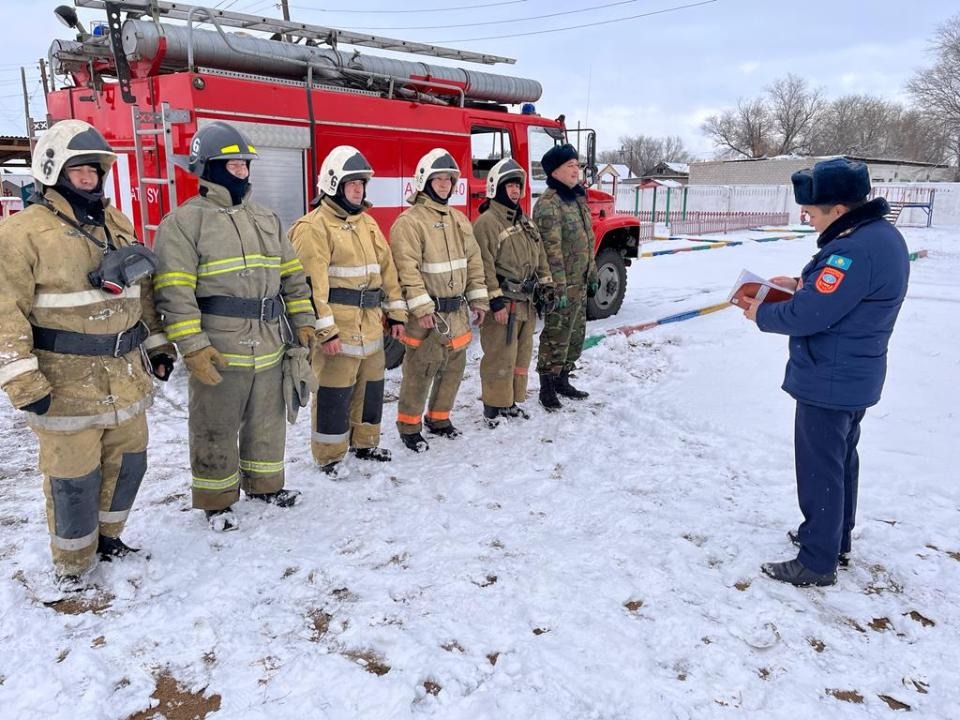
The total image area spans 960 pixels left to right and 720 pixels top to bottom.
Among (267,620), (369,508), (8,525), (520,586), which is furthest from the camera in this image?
(369,508)

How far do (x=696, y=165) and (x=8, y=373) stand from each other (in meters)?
54.9

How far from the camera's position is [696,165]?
2067 inches

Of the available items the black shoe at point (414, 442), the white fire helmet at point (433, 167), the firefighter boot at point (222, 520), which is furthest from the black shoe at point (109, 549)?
the white fire helmet at point (433, 167)

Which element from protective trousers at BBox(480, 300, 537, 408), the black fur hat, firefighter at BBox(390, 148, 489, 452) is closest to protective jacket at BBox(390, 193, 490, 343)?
firefighter at BBox(390, 148, 489, 452)

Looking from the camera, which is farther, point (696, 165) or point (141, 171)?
point (696, 165)

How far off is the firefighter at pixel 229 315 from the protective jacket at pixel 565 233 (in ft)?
7.50

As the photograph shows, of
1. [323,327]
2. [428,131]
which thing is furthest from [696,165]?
[323,327]

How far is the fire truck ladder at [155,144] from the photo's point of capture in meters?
5.22

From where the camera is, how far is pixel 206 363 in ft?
11.0

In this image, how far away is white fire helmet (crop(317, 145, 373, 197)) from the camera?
4008mm

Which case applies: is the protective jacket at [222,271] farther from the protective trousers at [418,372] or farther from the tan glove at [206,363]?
the protective trousers at [418,372]

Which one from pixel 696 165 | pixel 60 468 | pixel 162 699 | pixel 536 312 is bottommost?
pixel 162 699

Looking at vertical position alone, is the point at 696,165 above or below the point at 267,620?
above

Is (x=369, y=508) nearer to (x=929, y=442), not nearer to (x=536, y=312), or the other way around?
(x=536, y=312)
